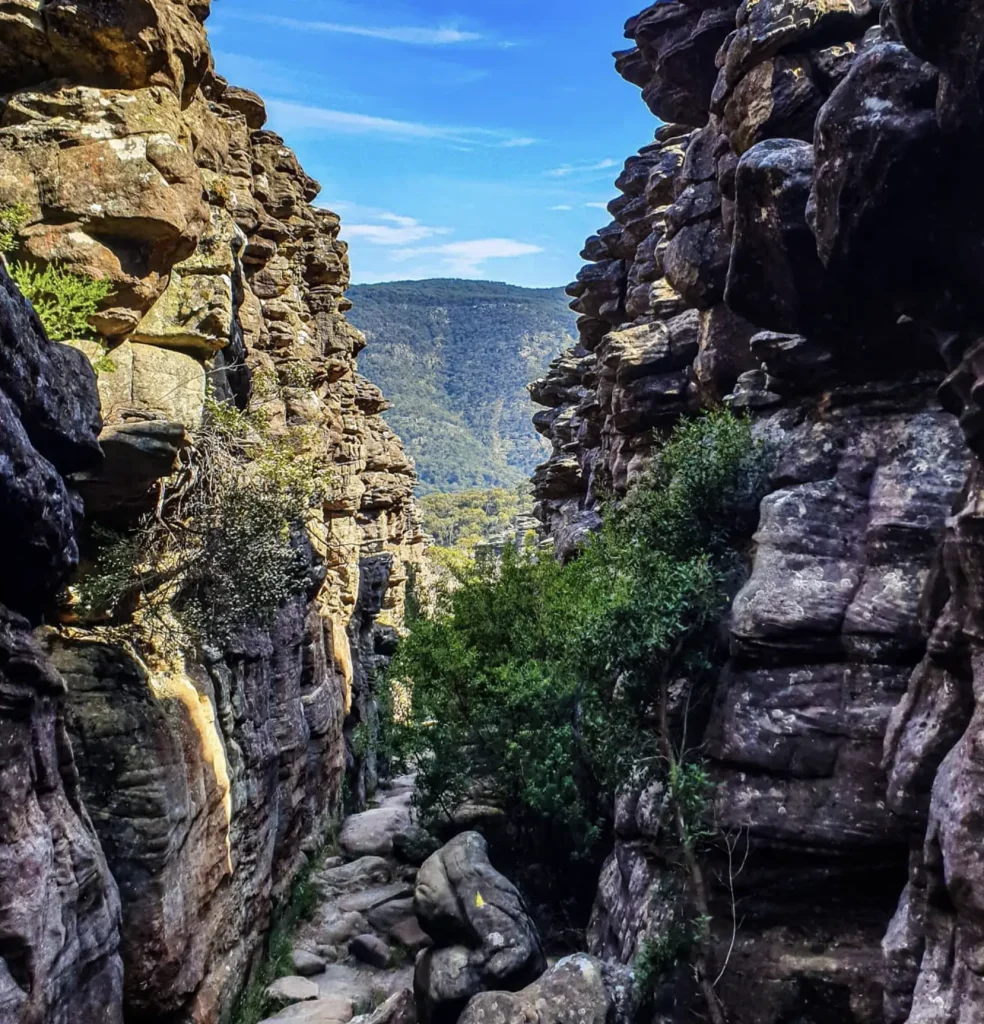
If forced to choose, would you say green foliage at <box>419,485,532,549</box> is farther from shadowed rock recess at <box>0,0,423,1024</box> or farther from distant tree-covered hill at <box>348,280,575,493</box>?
shadowed rock recess at <box>0,0,423,1024</box>

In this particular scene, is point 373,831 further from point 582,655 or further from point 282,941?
point 582,655

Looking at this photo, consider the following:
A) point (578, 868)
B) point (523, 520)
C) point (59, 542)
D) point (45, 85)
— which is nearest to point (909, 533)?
point (578, 868)

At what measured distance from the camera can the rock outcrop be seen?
7.68 m

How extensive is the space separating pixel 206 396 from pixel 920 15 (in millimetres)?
11218

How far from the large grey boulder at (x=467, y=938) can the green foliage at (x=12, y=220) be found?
12.6 metres

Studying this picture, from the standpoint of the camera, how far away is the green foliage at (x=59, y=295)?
38.0 feet

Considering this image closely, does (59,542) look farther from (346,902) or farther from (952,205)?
(346,902)

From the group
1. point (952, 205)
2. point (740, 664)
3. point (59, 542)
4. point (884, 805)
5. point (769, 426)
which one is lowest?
point (884, 805)

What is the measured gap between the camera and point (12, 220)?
12.0 meters

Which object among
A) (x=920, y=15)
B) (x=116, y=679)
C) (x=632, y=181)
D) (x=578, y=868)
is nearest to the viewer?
(x=920, y=15)

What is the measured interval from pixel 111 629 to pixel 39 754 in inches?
132

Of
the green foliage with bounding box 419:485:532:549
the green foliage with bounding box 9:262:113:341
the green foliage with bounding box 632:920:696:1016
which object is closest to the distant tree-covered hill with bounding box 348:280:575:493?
the green foliage with bounding box 419:485:532:549

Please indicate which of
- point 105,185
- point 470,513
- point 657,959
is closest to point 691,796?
point 657,959

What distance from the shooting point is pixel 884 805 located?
37.9 feet
